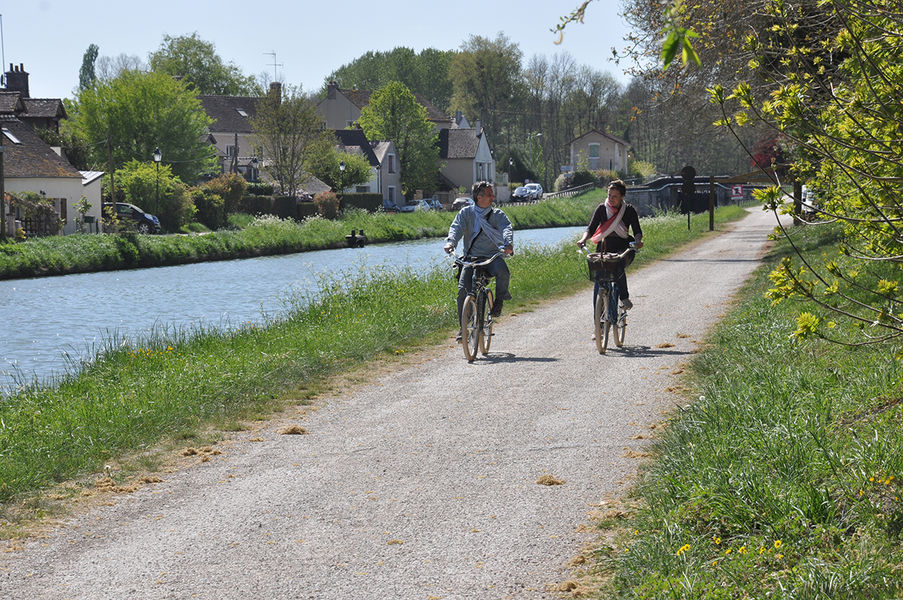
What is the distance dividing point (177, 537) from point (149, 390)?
4.51m

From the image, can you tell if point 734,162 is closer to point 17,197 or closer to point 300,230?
point 300,230

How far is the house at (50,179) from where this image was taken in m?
48.6

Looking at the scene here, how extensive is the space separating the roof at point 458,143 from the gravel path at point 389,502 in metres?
94.8

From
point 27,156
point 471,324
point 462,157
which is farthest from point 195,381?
point 462,157

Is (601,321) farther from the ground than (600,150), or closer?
closer

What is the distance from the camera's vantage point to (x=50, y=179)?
163ft

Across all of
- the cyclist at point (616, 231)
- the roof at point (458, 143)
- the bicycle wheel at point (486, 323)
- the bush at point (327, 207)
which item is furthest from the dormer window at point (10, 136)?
the roof at point (458, 143)

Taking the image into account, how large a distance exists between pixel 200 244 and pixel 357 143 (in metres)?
51.0

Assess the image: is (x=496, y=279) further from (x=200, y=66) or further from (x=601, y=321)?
(x=200, y=66)

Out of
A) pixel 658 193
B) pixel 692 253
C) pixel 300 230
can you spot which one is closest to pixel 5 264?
pixel 300 230

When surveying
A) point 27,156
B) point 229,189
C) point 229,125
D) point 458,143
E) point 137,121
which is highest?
point 229,125

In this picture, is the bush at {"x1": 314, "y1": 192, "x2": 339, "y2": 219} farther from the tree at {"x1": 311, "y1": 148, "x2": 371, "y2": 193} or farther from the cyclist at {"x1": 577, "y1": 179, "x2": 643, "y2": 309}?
the cyclist at {"x1": 577, "y1": 179, "x2": 643, "y2": 309}

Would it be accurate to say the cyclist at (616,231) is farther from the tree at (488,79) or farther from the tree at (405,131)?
the tree at (488,79)

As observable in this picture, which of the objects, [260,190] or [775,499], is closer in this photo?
[775,499]
